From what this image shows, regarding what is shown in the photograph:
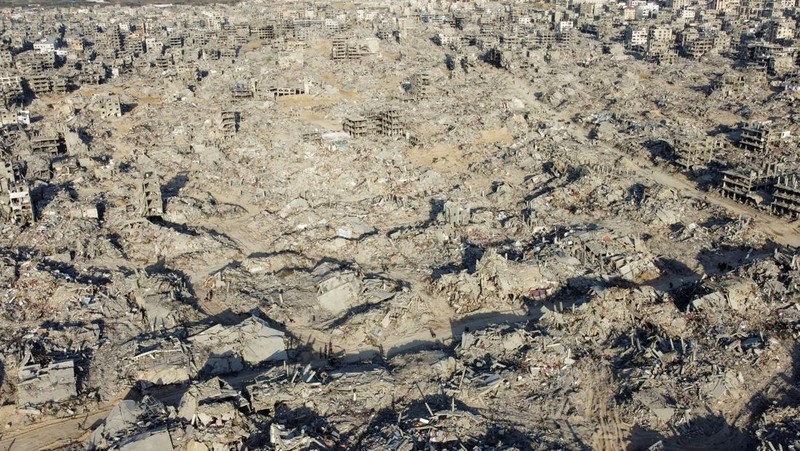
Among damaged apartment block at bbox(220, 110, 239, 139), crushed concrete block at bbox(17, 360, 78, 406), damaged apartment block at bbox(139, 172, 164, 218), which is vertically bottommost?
crushed concrete block at bbox(17, 360, 78, 406)

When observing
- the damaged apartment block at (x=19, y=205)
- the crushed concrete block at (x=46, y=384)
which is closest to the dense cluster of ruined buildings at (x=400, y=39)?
the damaged apartment block at (x=19, y=205)

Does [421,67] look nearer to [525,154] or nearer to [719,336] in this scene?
[525,154]

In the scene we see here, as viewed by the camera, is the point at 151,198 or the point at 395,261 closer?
the point at 395,261

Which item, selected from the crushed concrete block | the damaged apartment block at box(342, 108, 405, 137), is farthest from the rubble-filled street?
the damaged apartment block at box(342, 108, 405, 137)

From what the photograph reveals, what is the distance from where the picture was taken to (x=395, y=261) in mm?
24359

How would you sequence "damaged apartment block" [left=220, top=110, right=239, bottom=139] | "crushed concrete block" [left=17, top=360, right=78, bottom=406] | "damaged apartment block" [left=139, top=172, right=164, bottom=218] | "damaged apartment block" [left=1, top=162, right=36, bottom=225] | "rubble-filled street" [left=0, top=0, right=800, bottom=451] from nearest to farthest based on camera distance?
"rubble-filled street" [left=0, top=0, right=800, bottom=451] < "crushed concrete block" [left=17, top=360, right=78, bottom=406] < "damaged apartment block" [left=1, top=162, right=36, bottom=225] < "damaged apartment block" [left=139, top=172, right=164, bottom=218] < "damaged apartment block" [left=220, top=110, right=239, bottom=139]

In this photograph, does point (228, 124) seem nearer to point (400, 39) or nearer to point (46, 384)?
point (46, 384)

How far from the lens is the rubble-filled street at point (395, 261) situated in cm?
1599

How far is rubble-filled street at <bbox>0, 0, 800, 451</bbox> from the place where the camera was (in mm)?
15992

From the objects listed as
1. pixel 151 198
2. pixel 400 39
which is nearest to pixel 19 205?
pixel 151 198

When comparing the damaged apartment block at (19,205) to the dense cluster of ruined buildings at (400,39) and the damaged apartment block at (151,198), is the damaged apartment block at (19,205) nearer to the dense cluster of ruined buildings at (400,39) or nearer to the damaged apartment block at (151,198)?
the dense cluster of ruined buildings at (400,39)

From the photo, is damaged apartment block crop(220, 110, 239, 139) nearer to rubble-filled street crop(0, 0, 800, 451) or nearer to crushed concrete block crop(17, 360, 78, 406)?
rubble-filled street crop(0, 0, 800, 451)

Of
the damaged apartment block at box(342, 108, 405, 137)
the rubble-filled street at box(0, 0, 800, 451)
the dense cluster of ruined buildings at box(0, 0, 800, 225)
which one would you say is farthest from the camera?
the damaged apartment block at box(342, 108, 405, 137)

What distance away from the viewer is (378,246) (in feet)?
82.0
